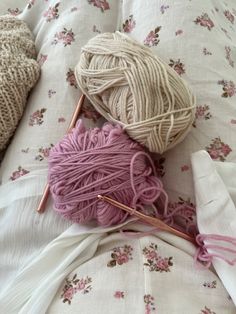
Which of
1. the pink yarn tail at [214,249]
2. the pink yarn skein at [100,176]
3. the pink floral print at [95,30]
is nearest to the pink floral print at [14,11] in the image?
the pink floral print at [95,30]

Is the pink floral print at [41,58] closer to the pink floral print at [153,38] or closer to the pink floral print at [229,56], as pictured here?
the pink floral print at [153,38]

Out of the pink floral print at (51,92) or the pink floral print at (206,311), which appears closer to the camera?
the pink floral print at (206,311)

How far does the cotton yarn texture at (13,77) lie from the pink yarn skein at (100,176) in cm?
13

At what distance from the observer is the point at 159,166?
723 millimetres

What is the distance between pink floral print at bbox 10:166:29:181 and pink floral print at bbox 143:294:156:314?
0.96 ft

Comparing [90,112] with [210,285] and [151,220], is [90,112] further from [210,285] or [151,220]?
[210,285]

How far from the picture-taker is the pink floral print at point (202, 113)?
73cm

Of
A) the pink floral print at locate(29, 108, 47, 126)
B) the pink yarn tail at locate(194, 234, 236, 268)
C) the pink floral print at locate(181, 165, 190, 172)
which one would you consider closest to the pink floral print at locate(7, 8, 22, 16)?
the pink floral print at locate(29, 108, 47, 126)

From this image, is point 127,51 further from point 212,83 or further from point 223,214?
point 223,214

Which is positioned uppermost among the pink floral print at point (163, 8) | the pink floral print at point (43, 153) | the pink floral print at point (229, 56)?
the pink floral print at point (163, 8)

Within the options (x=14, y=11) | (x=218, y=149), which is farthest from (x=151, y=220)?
(x=14, y=11)

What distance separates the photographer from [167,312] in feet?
1.89

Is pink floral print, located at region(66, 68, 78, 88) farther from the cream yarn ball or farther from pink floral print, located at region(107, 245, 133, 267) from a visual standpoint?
pink floral print, located at region(107, 245, 133, 267)

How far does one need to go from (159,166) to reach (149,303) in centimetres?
23
